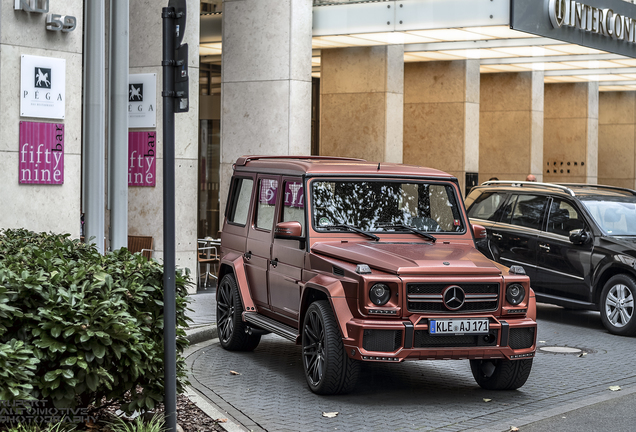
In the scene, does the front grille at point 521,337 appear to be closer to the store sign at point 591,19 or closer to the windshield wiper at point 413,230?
the windshield wiper at point 413,230

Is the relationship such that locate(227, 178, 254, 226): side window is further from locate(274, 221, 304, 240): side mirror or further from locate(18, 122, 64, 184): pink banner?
locate(18, 122, 64, 184): pink banner

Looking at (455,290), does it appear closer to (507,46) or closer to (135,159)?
(135,159)

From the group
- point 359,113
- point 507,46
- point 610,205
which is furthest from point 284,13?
point 610,205

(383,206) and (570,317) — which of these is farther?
(570,317)

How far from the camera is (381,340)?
698 cm

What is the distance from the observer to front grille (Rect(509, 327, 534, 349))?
7311 mm

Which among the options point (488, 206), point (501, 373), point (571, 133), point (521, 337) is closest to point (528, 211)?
point (488, 206)

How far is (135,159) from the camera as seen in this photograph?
13.9 meters

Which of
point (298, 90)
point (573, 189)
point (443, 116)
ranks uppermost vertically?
point (298, 90)

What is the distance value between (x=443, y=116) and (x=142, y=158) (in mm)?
9781

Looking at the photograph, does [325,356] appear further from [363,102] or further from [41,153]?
[363,102]

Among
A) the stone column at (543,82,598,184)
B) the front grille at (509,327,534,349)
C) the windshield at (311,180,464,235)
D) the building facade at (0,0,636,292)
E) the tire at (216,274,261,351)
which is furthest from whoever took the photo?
the stone column at (543,82,598,184)

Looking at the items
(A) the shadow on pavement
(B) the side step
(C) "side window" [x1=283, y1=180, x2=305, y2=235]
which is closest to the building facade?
(B) the side step

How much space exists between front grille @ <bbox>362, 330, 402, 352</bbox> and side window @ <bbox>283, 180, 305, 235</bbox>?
4.97 feet
